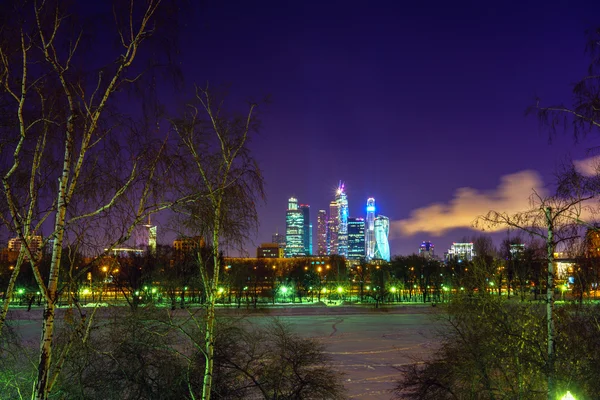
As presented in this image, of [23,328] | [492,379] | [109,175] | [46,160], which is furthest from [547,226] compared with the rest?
[23,328]

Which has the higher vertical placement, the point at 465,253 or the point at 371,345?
the point at 465,253

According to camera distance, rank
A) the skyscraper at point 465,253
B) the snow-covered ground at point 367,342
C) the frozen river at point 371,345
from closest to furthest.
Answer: the snow-covered ground at point 367,342 → the frozen river at point 371,345 → the skyscraper at point 465,253

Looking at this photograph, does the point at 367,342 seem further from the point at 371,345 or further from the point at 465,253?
the point at 465,253

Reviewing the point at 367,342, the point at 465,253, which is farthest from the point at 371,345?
the point at 465,253

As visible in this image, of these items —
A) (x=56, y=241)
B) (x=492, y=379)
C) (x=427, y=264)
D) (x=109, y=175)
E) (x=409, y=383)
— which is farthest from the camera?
(x=427, y=264)

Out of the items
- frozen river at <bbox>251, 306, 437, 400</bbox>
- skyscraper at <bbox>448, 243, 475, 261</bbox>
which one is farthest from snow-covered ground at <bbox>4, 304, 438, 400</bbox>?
skyscraper at <bbox>448, 243, 475, 261</bbox>

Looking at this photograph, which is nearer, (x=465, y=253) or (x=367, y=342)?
(x=367, y=342)

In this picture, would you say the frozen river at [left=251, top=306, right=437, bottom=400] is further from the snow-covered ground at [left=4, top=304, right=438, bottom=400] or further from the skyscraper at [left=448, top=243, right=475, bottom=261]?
the skyscraper at [left=448, top=243, right=475, bottom=261]

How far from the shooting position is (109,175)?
26.8ft

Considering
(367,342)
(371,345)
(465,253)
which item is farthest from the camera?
(465,253)

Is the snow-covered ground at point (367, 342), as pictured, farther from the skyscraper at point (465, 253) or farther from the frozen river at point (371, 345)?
the skyscraper at point (465, 253)

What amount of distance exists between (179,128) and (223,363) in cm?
938

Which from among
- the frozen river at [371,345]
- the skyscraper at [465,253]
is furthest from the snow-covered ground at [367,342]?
the skyscraper at [465,253]

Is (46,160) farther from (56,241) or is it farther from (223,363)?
(223,363)
